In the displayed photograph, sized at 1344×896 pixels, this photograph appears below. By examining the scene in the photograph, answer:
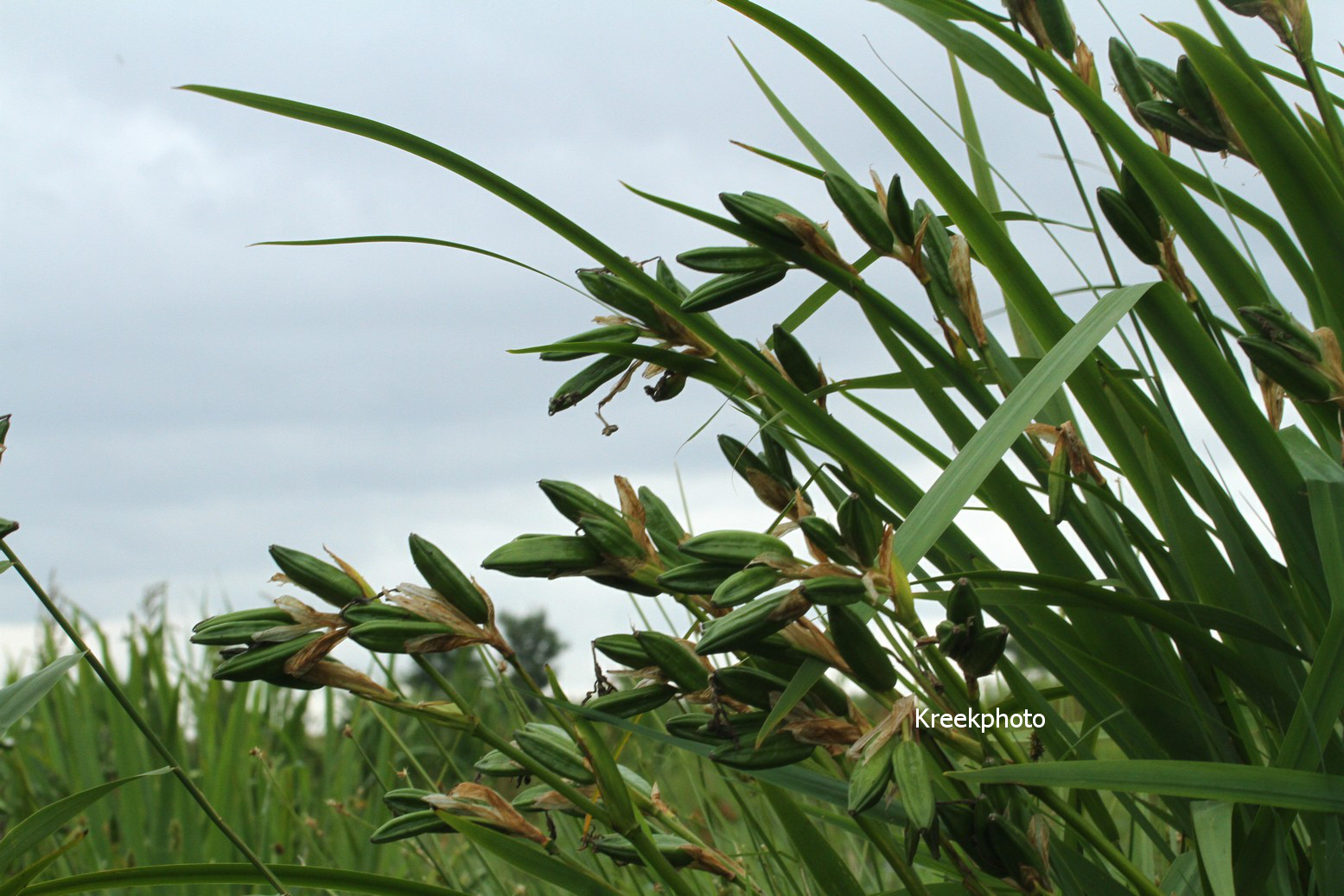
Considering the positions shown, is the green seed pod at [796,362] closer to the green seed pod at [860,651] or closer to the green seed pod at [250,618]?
the green seed pod at [860,651]

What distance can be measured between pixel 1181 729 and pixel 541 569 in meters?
0.38

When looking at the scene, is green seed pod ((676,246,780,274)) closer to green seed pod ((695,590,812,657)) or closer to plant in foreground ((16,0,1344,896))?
plant in foreground ((16,0,1344,896))

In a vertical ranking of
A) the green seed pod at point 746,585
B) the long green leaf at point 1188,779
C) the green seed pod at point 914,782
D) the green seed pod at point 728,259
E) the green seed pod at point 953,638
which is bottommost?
the long green leaf at point 1188,779

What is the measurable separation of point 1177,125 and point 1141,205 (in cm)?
9

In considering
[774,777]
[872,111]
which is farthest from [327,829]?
[872,111]

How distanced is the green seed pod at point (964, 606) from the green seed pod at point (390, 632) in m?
0.25

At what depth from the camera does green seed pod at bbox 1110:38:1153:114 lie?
2.56ft

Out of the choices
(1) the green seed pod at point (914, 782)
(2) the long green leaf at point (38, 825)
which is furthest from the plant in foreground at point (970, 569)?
(2) the long green leaf at point (38, 825)

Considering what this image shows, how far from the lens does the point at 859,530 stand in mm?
485

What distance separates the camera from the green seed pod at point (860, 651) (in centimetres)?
49

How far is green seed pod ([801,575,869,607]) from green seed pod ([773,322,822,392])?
0.23m

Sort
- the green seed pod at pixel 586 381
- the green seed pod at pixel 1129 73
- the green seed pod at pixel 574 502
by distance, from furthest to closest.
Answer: the green seed pod at pixel 1129 73, the green seed pod at pixel 586 381, the green seed pod at pixel 574 502

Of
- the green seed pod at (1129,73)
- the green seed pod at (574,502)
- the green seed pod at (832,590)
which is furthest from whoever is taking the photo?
the green seed pod at (1129,73)

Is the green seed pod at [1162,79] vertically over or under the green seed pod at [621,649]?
over
